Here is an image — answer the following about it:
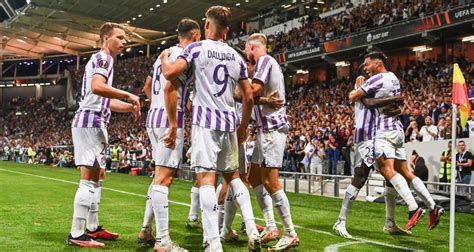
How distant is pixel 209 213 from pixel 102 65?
2.18m

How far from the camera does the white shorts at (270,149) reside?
6.02m

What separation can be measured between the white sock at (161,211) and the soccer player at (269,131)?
128 centimetres

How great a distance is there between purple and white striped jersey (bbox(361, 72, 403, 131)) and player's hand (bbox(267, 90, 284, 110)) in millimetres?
1594

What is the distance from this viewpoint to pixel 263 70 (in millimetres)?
5898

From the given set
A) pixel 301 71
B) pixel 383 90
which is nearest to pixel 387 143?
pixel 383 90

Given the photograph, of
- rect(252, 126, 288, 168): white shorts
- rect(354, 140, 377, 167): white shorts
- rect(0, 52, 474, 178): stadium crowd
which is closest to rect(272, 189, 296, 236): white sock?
rect(252, 126, 288, 168): white shorts

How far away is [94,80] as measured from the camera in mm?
5711

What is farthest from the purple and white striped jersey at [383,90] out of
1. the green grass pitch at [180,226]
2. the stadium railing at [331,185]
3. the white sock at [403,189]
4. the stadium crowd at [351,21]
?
the stadium crowd at [351,21]

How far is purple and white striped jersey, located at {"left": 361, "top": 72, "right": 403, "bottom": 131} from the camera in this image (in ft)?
23.4

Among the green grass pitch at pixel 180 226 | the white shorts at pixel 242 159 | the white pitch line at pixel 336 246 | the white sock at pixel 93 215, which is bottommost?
the green grass pitch at pixel 180 226

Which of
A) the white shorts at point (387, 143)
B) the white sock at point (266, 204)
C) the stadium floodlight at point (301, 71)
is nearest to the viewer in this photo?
the white sock at point (266, 204)

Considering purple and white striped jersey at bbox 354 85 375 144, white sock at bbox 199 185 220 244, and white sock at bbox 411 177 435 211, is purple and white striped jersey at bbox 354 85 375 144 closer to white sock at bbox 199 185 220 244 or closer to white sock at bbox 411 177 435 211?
white sock at bbox 411 177 435 211

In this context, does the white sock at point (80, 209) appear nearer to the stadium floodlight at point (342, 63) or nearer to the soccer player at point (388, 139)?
the soccer player at point (388, 139)

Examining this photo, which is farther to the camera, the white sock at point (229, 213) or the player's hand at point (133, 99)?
the white sock at point (229, 213)
